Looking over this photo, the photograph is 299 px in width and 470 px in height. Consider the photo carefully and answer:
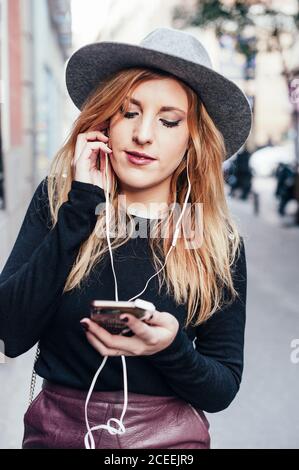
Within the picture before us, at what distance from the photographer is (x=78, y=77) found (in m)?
1.85

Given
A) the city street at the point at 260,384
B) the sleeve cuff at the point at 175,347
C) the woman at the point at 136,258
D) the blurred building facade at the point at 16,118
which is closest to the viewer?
the sleeve cuff at the point at 175,347

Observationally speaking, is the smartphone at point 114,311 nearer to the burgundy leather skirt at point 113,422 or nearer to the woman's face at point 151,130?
the burgundy leather skirt at point 113,422

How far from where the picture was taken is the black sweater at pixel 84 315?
5.19ft

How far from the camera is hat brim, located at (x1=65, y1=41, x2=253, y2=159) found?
1.66 m

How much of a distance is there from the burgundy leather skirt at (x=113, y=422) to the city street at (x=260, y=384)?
1.78 ft

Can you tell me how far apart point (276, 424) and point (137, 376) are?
2870mm

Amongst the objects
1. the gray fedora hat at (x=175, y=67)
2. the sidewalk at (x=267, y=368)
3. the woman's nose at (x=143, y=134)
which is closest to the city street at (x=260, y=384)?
the sidewalk at (x=267, y=368)

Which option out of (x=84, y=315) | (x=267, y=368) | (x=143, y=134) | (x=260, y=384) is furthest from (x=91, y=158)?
(x=267, y=368)

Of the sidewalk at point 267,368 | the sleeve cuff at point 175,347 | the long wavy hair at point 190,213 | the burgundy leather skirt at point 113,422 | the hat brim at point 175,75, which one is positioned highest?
the hat brim at point 175,75

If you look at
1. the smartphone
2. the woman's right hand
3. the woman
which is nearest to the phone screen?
the smartphone

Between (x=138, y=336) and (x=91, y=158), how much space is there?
1.54ft

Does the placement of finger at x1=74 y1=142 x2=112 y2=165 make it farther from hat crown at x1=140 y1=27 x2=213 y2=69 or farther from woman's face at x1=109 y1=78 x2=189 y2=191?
hat crown at x1=140 y1=27 x2=213 y2=69

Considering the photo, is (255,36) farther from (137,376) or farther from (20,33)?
(137,376)

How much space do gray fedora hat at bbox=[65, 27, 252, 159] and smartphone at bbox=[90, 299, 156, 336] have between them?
58cm
